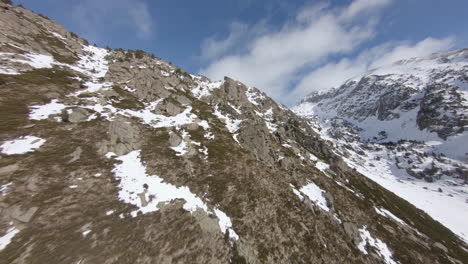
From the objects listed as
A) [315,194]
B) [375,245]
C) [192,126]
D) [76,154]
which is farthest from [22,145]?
[375,245]

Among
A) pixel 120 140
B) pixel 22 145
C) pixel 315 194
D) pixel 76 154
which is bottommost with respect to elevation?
pixel 315 194

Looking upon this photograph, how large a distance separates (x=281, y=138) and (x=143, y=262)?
191 feet

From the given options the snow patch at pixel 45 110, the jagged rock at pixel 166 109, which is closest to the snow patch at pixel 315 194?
the jagged rock at pixel 166 109

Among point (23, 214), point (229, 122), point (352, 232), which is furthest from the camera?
point (229, 122)

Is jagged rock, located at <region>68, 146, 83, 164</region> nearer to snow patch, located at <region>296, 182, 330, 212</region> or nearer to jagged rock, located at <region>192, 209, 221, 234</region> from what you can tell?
jagged rock, located at <region>192, 209, 221, 234</region>

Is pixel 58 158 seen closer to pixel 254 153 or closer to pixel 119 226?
pixel 119 226

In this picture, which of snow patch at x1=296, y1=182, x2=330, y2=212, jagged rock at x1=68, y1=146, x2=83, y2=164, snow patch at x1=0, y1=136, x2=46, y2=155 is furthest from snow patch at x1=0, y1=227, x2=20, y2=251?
snow patch at x1=296, y1=182, x2=330, y2=212

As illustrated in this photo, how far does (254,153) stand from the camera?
1730 inches

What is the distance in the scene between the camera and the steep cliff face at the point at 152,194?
58.6ft

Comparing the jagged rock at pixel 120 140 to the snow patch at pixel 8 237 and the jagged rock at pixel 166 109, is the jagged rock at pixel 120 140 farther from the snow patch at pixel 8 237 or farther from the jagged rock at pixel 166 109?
the jagged rock at pixel 166 109

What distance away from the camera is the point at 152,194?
81.7 feet

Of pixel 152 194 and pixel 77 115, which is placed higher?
pixel 77 115

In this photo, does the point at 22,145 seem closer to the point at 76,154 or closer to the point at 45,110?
the point at 76,154

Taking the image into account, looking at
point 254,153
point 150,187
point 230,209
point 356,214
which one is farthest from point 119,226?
point 356,214
